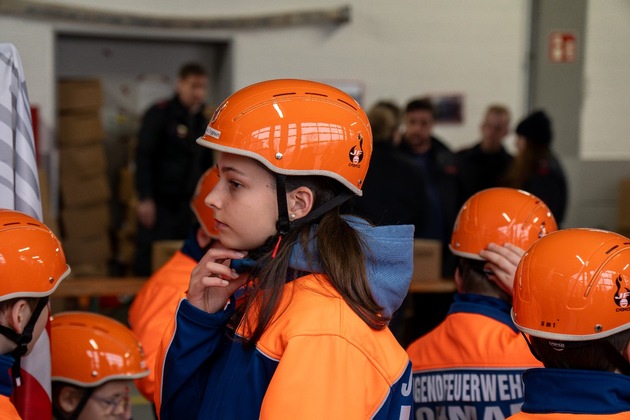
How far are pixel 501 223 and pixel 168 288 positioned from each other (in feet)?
4.78

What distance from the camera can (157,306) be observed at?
3.68m

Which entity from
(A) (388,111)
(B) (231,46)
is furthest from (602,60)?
(A) (388,111)

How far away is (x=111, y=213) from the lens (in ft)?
33.4

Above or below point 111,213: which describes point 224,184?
above

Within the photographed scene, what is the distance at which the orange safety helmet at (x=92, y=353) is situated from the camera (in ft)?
11.1

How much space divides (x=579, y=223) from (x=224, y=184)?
9.74 metres

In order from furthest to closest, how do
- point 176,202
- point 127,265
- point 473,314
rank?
1. point 127,265
2. point 176,202
3. point 473,314

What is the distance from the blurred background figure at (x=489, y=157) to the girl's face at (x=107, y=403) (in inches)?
188

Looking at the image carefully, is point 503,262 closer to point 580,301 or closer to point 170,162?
point 580,301

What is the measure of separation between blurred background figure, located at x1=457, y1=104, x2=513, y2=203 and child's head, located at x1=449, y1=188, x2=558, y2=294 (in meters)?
4.59

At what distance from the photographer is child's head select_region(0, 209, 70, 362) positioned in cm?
245

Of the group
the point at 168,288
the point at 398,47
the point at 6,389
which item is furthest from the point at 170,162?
the point at 6,389

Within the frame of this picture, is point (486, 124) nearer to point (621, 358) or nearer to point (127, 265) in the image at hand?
point (127, 265)

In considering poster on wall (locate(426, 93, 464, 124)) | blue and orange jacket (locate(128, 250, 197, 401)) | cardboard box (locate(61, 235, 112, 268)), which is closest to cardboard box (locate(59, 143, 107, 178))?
cardboard box (locate(61, 235, 112, 268))
